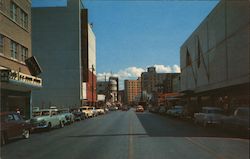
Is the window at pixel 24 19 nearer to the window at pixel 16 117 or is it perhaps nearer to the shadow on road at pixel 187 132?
the shadow on road at pixel 187 132

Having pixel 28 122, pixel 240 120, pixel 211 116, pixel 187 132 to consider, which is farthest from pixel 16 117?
pixel 211 116

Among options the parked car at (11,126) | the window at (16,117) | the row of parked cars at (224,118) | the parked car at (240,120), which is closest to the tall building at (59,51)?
the row of parked cars at (224,118)

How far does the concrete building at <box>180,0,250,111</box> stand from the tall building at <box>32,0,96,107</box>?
3031cm

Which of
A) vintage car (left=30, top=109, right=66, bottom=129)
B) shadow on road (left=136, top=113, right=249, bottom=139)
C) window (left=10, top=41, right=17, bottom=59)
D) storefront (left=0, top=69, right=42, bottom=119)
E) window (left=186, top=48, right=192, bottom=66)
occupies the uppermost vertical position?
window (left=186, top=48, right=192, bottom=66)

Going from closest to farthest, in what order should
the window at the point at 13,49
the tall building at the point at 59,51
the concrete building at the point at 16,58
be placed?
the concrete building at the point at 16,58 < the window at the point at 13,49 < the tall building at the point at 59,51

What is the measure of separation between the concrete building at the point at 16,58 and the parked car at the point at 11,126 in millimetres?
6448

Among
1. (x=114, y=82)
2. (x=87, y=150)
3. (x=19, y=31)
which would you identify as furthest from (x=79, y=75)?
(x=114, y=82)

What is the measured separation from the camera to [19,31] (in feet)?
122

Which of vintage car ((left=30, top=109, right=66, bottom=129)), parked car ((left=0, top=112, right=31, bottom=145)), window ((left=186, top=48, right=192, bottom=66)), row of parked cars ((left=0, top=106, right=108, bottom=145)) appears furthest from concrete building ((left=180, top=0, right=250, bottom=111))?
parked car ((left=0, top=112, right=31, bottom=145))

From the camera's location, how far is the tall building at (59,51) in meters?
84.1

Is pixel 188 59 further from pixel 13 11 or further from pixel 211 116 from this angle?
pixel 211 116

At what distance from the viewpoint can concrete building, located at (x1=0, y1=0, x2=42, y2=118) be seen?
31.7m

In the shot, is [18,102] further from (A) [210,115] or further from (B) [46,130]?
(A) [210,115]

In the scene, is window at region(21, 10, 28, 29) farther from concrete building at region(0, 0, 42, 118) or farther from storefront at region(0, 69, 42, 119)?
storefront at region(0, 69, 42, 119)
